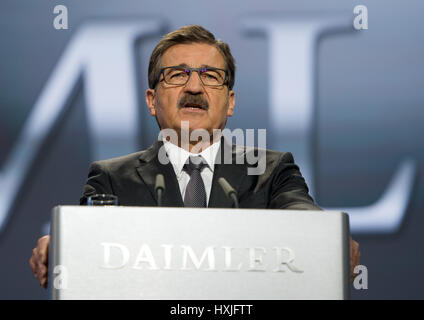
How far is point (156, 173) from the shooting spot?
2084 millimetres

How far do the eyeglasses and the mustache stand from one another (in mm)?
43


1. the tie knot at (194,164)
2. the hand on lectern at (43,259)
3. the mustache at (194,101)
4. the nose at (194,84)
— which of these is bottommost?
the hand on lectern at (43,259)

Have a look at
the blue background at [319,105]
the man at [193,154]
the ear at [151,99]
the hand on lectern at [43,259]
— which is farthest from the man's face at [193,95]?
the hand on lectern at [43,259]

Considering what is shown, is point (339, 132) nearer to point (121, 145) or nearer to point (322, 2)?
point (322, 2)

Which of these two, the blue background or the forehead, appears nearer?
the forehead

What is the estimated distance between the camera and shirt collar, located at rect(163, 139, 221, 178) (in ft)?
7.02

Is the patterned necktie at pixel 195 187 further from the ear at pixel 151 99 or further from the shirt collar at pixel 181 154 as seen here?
the ear at pixel 151 99

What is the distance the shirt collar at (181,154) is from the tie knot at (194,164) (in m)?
0.03

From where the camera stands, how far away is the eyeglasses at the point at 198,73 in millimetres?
2158

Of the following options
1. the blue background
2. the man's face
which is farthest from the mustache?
the blue background

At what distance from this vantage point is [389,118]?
2.91 m

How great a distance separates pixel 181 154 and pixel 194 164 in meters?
0.11

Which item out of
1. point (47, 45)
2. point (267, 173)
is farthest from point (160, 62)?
point (47, 45)

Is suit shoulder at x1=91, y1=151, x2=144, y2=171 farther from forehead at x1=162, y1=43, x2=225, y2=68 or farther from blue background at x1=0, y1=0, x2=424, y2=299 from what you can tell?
blue background at x1=0, y1=0, x2=424, y2=299
